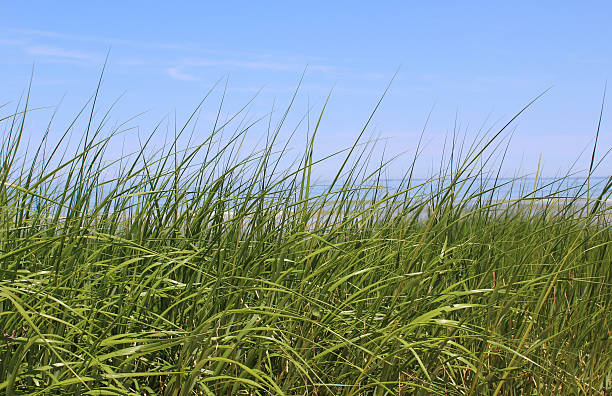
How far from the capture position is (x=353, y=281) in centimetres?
209

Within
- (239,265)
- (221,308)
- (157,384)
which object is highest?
(239,265)

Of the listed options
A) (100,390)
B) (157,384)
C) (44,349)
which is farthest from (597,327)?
(44,349)

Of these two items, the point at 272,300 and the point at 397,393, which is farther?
the point at 272,300

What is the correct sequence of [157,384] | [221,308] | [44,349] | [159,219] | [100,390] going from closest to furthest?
[100,390] < [44,349] < [157,384] < [221,308] < [159,219]

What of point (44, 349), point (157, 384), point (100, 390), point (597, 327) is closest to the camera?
point (100, 390)

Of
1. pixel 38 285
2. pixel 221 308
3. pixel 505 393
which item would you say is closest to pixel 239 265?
pixel 221 308

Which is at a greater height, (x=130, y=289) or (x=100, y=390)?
(x=130, y=289)

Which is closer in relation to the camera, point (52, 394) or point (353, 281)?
point (52, 394)

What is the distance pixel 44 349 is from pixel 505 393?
1478 millimetres

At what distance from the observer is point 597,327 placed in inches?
87.1

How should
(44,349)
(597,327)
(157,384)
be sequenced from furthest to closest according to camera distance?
(597,327) < (157,384) < (44,349)

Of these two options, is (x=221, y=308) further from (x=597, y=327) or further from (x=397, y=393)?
(x=597, y=327)

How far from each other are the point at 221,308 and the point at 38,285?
558 mm

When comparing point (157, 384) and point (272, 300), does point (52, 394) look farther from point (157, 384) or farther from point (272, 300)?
point (272, 300)
